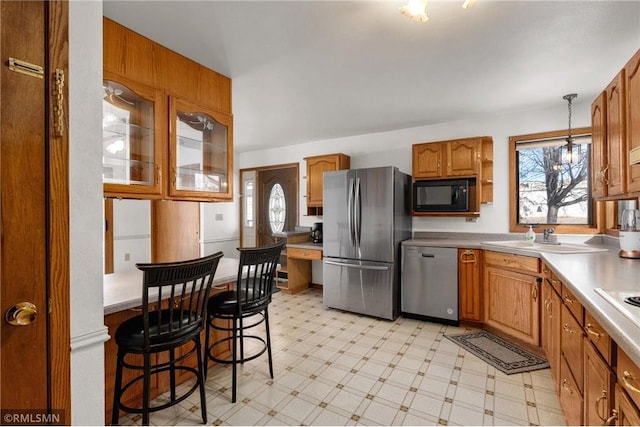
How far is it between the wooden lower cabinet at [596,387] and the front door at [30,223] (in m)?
1.77

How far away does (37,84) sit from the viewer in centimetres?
83

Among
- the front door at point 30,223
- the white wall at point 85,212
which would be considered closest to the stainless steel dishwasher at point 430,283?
the white wall at point 85,212

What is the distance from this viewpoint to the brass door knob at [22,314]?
30.5 inches

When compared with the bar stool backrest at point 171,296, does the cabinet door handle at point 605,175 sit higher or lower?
higher

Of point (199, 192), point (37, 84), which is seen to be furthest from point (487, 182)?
point (37, 84)

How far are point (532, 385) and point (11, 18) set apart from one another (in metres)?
3.26

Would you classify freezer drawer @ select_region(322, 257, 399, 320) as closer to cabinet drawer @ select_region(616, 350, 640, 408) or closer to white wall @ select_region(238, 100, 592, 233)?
white wall @ select_region(238, 100, 592, 233)

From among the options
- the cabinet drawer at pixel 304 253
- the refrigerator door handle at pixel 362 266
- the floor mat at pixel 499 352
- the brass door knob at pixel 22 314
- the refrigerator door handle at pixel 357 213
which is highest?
the refrigerator door handle at pixel 357 213

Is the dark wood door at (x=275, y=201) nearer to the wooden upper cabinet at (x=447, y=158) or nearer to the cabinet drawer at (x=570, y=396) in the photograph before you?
the wooden upper cabinet at (x=447, y=158)

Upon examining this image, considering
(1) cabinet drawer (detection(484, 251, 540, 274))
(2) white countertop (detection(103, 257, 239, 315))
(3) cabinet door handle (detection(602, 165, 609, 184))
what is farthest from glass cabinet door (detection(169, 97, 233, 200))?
(3) cabinet door handle (detection(602, 165, 609, 184))

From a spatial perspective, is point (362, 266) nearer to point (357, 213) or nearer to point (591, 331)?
point (357, 213)

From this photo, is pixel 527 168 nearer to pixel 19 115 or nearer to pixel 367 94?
pixel 367 94

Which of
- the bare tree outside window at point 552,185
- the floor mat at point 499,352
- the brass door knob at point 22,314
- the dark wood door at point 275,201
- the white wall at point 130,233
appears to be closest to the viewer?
the brass door knob at point 22,314

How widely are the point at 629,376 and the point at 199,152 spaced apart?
8.26 feet
